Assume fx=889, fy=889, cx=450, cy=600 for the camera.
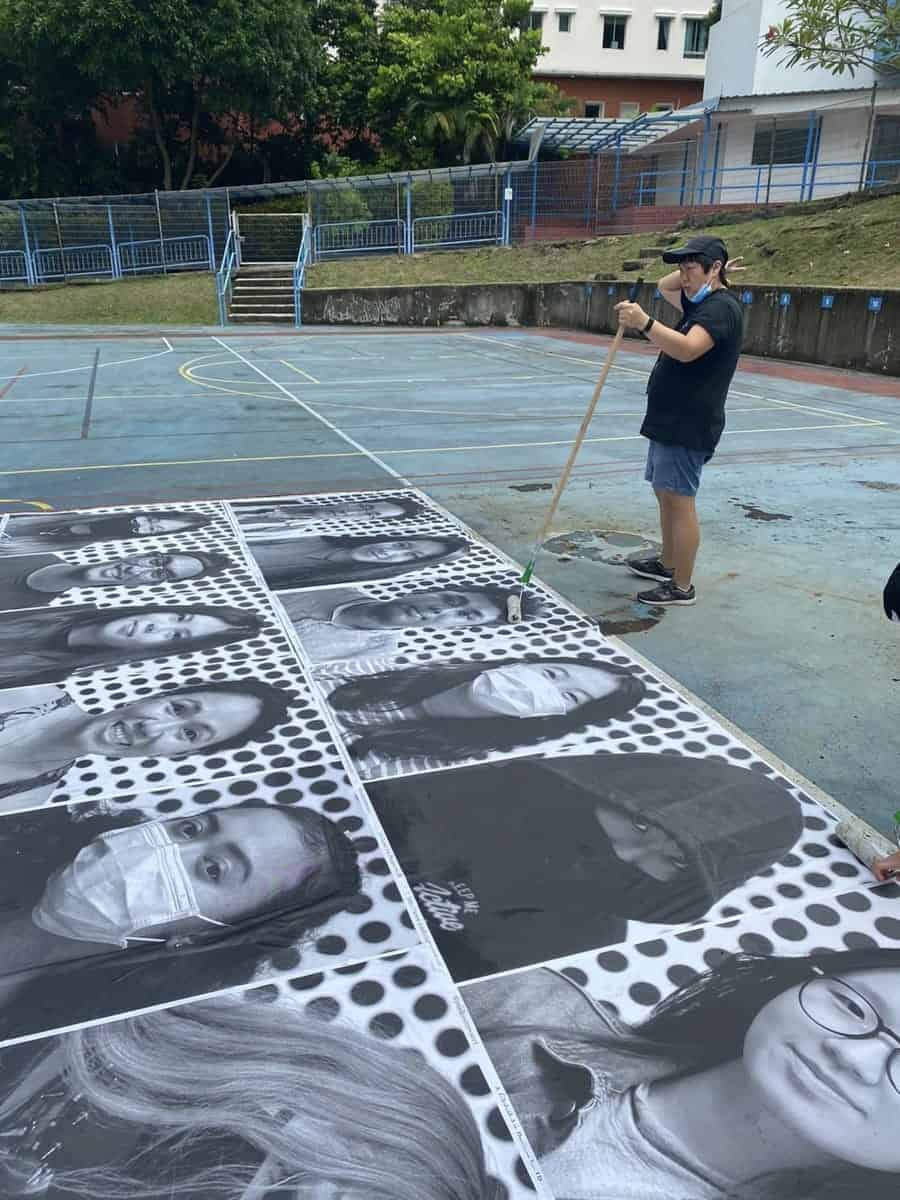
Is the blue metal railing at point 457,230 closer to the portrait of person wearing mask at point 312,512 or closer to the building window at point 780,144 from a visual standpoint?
the building window at point 780,144

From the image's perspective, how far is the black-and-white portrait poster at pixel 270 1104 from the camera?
70.7 inches

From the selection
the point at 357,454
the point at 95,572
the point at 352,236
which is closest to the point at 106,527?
the point at 95,572

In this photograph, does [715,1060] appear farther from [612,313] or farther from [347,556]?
[612,313]

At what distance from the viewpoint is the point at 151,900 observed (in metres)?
2.55

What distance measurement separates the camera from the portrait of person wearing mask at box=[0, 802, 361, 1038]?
88.9 inches

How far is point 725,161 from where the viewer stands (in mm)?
31328

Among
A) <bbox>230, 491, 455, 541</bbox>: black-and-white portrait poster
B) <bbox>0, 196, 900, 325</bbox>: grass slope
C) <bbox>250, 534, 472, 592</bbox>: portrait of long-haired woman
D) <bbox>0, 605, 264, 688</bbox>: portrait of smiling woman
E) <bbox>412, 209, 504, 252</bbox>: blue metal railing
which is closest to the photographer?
<bbox>0, 605, 264, 688</bbox>: portrait of smiling woman

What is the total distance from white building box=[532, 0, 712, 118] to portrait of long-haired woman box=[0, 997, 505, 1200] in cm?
4688

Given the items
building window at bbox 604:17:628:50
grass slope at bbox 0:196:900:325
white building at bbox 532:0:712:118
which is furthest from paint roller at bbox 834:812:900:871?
building window at bbox 604:17:628:50

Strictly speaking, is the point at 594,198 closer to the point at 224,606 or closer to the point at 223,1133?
the point at 224,606

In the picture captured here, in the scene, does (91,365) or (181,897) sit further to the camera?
(91,365)

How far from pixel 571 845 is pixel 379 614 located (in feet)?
6.92

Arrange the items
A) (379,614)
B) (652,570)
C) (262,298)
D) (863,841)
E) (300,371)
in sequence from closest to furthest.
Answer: (863,841) < (379,614) < (652,570) < (300,371) < (262,298)

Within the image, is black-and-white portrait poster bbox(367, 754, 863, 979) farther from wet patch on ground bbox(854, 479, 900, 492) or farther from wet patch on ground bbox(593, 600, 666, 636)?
wet patch on ground bbox(854, 479, 900, 492)
